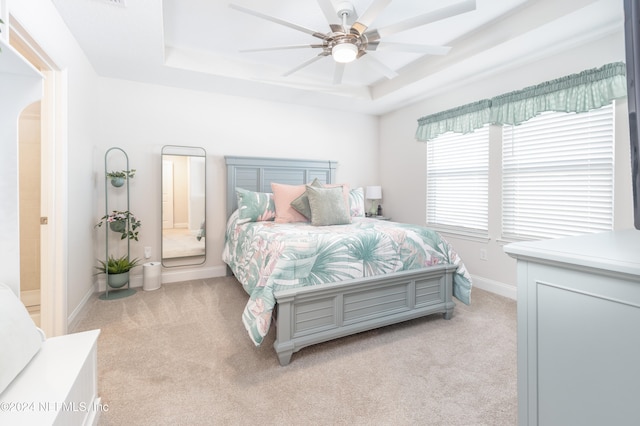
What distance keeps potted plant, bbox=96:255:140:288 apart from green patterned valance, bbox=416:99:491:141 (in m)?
4.04

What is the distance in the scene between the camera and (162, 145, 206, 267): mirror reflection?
3.56 metres

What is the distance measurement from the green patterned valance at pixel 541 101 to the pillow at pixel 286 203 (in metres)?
2.08

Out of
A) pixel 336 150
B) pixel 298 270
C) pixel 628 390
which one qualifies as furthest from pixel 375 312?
pixel 336 150

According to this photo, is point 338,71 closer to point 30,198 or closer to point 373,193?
point 373,193

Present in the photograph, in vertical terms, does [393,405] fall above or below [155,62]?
below

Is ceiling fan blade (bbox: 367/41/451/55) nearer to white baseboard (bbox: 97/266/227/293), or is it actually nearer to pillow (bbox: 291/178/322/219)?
pillow (bbox: 291/178/322/219)

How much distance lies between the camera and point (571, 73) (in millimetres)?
2629

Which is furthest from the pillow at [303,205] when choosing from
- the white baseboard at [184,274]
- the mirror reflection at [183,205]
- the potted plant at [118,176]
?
the potted plant at [118,176]

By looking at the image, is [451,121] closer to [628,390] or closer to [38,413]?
[628,390]

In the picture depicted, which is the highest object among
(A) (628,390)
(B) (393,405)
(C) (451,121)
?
(C) (451,121)

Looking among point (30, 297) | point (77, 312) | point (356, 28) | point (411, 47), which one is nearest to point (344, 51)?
point (356, 28)

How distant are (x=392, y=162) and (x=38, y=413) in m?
4.63

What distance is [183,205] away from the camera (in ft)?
11.9

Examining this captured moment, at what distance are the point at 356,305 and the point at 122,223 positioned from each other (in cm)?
269
